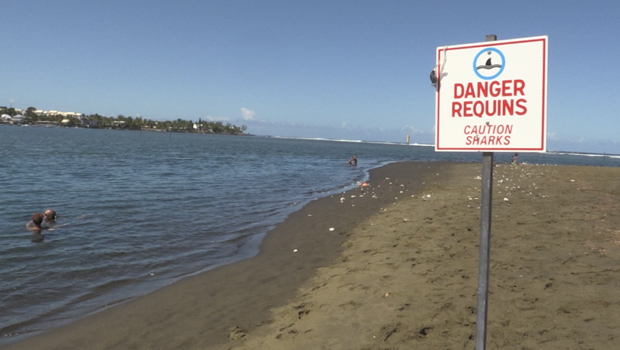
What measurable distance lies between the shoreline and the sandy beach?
0.03 meters

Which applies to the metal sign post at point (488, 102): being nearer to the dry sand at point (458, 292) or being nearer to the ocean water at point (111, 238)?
the dry sand at point (458, 292)

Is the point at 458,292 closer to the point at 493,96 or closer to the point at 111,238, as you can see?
the point at 493,96

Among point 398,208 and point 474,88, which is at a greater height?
point 474,88

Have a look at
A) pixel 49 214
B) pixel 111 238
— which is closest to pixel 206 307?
pixel 111 238

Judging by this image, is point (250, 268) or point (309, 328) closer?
point (309, 328)

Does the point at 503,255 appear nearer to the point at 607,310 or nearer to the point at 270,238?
the point at 607,310

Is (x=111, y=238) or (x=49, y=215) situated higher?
(x=49, y=215)

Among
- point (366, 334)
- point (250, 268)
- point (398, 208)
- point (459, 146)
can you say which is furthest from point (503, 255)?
point (398, 208)

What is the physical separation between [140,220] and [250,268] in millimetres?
7048

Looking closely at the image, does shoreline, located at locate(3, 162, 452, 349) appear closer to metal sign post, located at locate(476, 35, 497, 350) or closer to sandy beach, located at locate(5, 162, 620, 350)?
sandy beach, located at locate(5, 162, 620, 350)

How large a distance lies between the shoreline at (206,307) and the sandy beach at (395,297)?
30 millimetres

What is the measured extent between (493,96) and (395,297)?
4512mm

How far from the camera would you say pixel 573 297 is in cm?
587

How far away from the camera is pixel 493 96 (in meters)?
2.64
